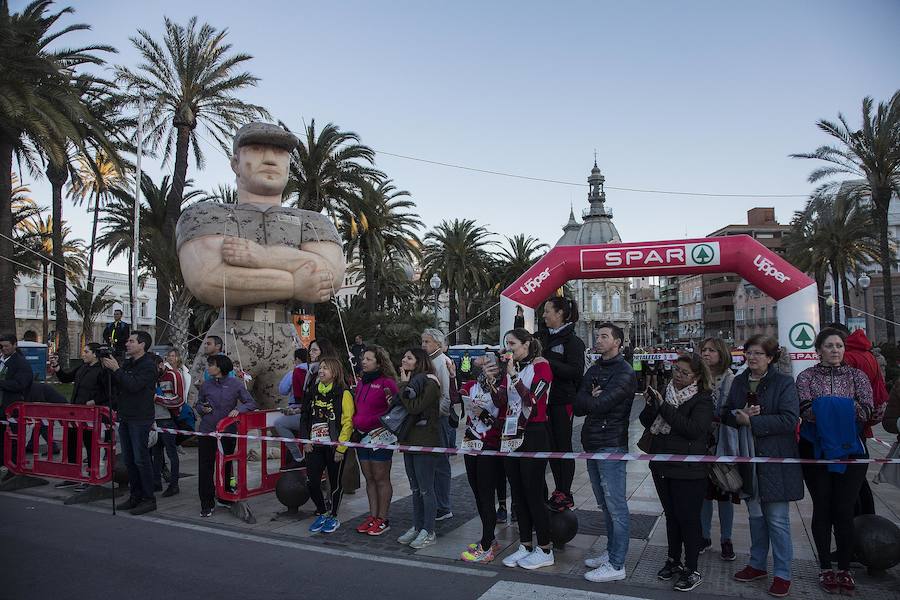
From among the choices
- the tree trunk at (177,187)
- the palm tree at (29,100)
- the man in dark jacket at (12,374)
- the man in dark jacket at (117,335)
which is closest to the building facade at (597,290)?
the tree trunk at (177,187)

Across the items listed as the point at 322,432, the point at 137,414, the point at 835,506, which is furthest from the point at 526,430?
the point at 137,414

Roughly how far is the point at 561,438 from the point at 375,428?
1682mm

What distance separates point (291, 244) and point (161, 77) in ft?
43.1

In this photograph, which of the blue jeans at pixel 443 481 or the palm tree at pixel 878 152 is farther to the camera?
the palm tree at pixel 878 152

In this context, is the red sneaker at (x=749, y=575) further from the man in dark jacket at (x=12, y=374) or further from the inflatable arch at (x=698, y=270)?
the man in dark jacket at (x=12, y=374)

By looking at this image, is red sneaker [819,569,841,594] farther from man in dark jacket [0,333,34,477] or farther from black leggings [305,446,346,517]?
man in dark jacket [0,333,34,477]

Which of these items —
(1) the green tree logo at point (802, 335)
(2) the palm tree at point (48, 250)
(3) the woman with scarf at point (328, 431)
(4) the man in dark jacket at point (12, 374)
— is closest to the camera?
(3) the woman with scarf at point (328, 431)

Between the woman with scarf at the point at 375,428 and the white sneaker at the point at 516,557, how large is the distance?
4.21 ft

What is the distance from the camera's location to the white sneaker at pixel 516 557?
15.5ft

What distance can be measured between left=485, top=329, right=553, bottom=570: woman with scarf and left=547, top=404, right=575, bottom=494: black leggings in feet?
3.16

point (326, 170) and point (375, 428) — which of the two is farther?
point (326, 170)

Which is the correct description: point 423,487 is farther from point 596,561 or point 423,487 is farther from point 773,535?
point 773,535

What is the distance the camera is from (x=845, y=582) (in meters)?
4.18

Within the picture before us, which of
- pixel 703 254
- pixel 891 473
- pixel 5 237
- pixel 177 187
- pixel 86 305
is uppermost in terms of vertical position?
pixel 177 187
